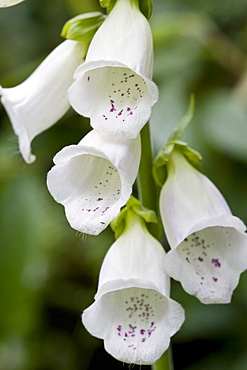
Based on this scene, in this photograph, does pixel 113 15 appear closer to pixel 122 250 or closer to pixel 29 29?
pixel 122 250

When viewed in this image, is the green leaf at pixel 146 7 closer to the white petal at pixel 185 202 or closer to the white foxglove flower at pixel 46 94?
the white foxglove flower at pixel 46 94

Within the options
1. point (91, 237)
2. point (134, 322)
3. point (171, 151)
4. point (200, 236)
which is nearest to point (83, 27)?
point (171, 151)

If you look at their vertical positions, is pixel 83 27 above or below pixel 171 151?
above

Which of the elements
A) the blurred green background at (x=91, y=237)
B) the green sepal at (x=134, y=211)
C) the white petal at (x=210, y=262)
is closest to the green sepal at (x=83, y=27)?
the green sepal at (x=134, y=211)

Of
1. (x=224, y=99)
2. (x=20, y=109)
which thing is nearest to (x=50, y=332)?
(x=224, y=99)

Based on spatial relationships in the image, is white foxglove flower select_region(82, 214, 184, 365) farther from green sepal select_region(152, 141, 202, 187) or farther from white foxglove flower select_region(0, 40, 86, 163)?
white foxglove flower select_region(0, 40, 86, 163)

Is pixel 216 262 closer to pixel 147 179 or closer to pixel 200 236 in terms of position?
pixel 200 236

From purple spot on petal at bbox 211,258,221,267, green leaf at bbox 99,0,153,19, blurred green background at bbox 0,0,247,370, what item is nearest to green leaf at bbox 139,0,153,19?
green leaf at bbox 99,0,153,19
